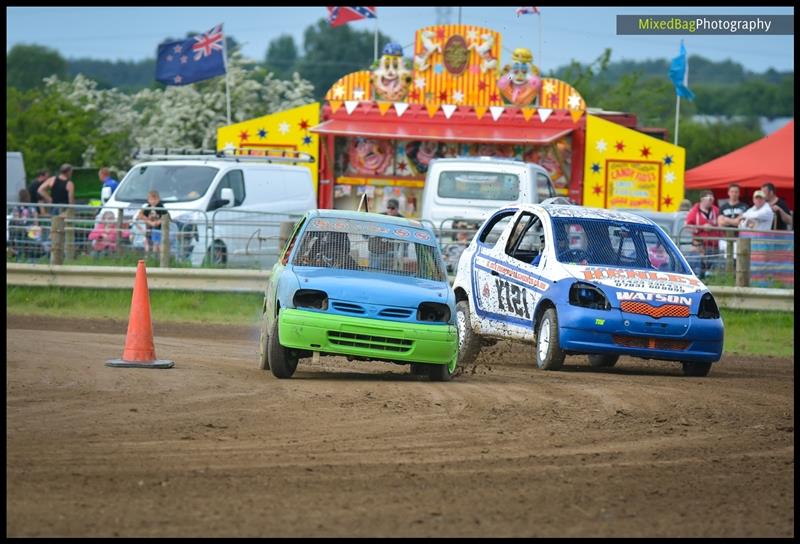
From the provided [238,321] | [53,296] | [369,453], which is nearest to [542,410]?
[369,453]

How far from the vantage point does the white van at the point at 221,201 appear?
20.9 m

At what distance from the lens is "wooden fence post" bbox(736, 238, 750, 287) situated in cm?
2022

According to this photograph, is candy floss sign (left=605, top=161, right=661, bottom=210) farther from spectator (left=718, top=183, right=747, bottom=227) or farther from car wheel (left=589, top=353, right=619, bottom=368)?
car wheel (left=589, top=353, right=619, bottom=368)

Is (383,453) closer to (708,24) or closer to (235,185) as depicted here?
(708,24)

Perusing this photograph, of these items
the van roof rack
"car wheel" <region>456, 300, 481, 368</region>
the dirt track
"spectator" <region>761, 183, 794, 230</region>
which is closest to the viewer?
the dirt track

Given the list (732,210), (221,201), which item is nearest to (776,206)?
(732,210)

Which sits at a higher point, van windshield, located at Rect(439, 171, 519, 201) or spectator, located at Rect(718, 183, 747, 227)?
van windshield, located at Rect(439, 171, 519, 201)

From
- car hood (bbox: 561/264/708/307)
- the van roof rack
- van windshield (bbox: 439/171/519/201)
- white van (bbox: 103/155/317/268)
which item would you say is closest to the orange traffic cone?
car hood (bbox: 561/264/708/307)

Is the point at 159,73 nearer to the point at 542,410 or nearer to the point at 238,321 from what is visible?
the point at 238,321

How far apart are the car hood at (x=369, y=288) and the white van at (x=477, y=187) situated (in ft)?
31.7

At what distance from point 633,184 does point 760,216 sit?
23.6 feet

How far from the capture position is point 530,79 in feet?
96.2

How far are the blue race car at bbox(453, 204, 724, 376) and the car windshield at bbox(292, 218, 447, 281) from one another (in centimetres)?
89

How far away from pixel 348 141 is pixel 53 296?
32.0 feet
